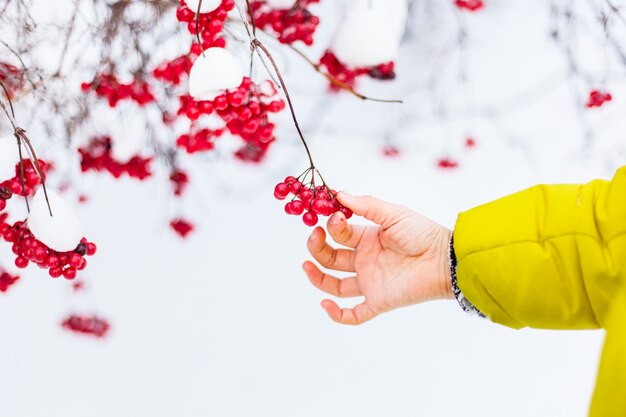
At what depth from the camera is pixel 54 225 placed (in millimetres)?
622

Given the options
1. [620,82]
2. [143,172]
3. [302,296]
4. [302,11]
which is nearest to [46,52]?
[143,172]

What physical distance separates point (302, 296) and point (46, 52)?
2.54 ft

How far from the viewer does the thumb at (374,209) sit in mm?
749

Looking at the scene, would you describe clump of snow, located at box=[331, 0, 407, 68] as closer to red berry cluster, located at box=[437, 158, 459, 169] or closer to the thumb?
the thumb

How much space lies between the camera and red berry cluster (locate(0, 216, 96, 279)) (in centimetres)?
63

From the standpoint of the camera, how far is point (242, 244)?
4.96ft

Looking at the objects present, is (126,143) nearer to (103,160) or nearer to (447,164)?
(103,160)

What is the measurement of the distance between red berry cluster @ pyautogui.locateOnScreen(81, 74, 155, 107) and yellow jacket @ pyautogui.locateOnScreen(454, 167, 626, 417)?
57 centimetres

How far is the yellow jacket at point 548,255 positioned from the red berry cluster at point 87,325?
781mm

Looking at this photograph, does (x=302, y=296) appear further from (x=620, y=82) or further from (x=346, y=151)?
(x=620, y=82)

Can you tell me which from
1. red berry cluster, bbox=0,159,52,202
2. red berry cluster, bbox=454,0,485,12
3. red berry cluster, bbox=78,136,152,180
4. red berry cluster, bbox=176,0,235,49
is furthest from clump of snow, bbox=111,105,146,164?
red berry cluster, bbox=454,0,485,12

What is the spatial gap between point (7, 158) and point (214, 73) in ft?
0.80

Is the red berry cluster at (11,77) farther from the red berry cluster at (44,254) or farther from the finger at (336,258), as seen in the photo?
the finger at (336,258)

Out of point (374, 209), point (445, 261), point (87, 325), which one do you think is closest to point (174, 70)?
point (374, 209)
